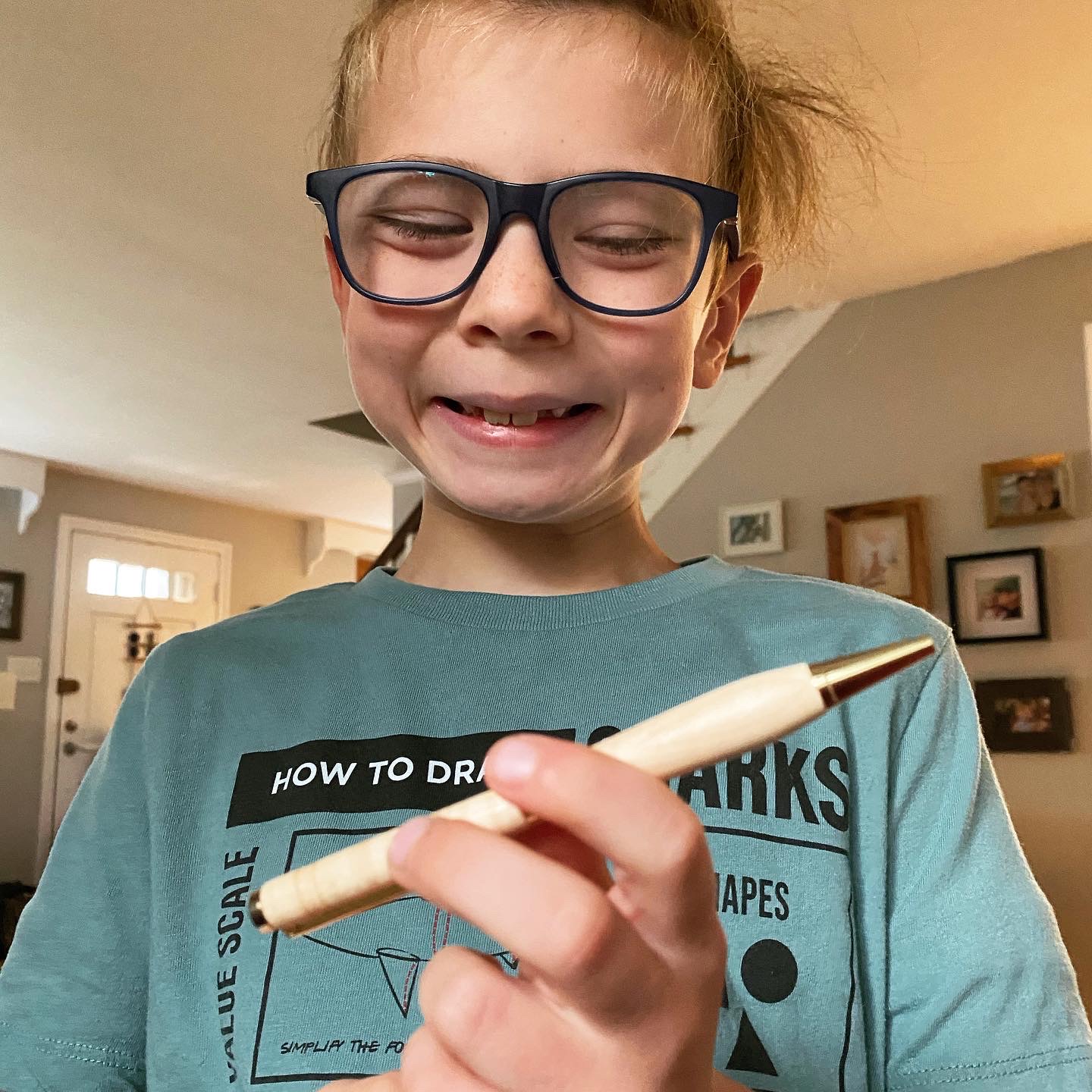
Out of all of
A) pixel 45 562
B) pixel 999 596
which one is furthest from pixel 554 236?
pixel 45 562

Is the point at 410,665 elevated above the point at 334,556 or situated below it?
below

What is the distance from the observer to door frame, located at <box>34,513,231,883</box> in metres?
5.11

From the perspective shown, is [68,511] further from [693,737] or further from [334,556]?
[693,737]

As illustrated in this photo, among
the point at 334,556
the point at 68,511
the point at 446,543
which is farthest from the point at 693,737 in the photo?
the point at 334,556

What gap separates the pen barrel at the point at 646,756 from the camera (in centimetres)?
26

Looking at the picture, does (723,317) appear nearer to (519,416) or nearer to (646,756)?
(519,416)

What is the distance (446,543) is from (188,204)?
2.22m

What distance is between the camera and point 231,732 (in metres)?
0.62

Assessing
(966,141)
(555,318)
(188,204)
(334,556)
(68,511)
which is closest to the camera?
(555,318)

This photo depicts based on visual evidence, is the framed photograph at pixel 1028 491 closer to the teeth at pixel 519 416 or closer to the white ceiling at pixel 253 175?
the white ceiling at pixel 253 175

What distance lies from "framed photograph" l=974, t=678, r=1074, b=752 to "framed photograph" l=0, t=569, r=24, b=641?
4.52 meters

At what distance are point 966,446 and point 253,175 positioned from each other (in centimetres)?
199

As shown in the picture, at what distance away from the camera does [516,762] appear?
0.84ft

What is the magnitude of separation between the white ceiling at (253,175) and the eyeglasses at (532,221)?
2.68ft
